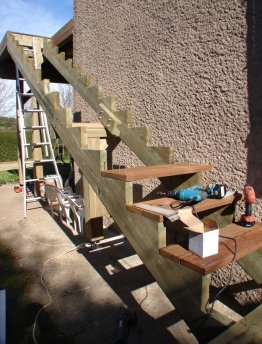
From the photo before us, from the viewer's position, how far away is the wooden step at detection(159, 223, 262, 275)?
1488 millimetres

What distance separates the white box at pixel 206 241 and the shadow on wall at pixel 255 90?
2.98 feet

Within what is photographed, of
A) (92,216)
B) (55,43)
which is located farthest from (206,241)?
(55,43)

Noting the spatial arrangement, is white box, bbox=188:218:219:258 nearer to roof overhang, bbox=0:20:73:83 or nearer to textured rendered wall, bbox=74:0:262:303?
textured rendered wall, bbox=74:0:262:303

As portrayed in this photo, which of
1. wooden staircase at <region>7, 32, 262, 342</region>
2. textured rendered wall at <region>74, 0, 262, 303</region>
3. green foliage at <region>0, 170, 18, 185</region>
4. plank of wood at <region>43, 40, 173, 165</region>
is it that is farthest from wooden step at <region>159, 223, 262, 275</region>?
green foliage at <region>0, 170, 18, 185</region>

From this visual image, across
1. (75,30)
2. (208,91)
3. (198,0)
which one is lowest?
(208,91)

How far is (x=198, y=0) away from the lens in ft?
8.59

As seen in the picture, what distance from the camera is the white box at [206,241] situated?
1.54 m

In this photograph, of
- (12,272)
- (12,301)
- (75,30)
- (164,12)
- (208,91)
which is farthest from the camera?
(75,30)

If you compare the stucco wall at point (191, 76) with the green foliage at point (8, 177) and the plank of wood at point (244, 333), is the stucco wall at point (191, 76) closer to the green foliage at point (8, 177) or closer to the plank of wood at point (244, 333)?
the plank of wood at point (244, 333)

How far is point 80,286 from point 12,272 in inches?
36.5

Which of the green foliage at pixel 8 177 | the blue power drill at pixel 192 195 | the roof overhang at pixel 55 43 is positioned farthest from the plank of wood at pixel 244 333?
the green foliage at pixel 8 177

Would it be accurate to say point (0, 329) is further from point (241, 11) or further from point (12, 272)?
point (241, 11)

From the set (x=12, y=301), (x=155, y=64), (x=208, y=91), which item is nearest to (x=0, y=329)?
(x=12, y=301)

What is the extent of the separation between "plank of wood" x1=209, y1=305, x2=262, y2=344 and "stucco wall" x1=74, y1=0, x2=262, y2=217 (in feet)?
3.25
